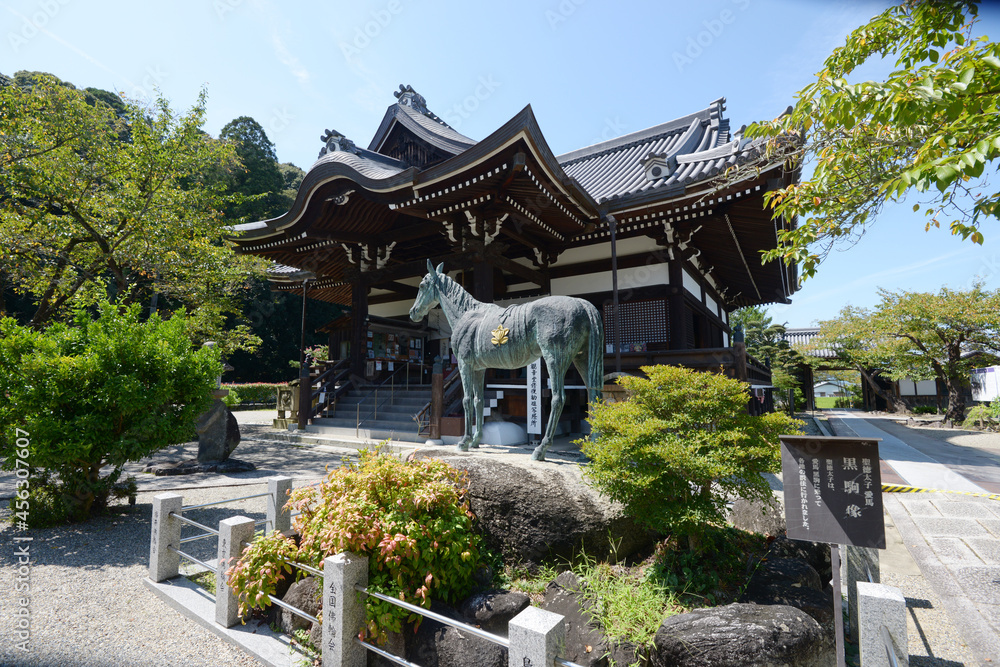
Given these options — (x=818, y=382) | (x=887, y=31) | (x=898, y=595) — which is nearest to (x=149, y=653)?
(x=898, y=595)

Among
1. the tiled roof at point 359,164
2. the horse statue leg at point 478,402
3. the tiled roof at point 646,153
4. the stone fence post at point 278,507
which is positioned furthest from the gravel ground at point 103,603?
the tiled roof at point 646,153

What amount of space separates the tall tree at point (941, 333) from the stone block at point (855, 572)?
20508 mm

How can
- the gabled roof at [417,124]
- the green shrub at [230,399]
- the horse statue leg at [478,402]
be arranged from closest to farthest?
the horse statue leg at [478,402] < the green shrub at [230,399] < the gabled roof at [417,124]

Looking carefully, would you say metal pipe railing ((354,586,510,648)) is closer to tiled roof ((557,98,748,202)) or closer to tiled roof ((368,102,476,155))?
tiled roof ((557,98,748,202))

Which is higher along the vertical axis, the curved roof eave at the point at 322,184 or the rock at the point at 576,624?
the curved roof eave at the point at 322,184

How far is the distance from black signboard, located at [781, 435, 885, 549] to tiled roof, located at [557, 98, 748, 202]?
861cm

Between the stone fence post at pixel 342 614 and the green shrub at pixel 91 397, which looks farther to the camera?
the green shrub at pixel 91 397

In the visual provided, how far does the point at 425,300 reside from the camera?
265 inches

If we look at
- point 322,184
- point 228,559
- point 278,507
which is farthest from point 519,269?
point 228,559

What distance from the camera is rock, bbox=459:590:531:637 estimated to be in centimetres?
307

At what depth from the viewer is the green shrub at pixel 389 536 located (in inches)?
119

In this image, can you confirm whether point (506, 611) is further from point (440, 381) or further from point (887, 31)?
point (440, 381)

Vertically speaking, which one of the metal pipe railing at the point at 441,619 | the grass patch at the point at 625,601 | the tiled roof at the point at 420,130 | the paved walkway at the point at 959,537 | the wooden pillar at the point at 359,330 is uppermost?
the tiled roof at the point at 420,130

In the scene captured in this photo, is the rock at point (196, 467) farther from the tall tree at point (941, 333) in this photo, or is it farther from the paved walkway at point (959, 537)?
the tall tree at point (941, 333)
